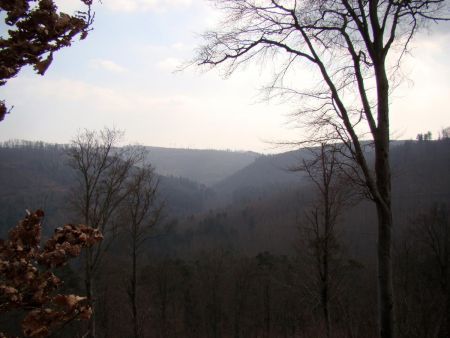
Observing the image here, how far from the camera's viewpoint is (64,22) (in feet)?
7.85

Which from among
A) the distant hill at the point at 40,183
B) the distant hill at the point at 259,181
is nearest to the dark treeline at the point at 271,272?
the distant hill at the point at 40,183

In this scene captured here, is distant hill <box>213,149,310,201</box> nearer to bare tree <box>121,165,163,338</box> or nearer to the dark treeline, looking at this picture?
the dark treeline

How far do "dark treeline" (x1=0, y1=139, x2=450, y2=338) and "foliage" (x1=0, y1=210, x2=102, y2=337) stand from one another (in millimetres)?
3138

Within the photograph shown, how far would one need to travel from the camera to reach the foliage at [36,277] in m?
2.04

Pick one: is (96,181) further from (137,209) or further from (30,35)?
(30,35)

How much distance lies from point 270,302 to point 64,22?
41.1m

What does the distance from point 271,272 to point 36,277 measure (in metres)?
40.1

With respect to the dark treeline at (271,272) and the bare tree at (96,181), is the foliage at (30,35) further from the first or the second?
the bare tree at (96,181)

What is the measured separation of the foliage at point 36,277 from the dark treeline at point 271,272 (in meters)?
3.14

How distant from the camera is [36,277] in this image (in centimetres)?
213

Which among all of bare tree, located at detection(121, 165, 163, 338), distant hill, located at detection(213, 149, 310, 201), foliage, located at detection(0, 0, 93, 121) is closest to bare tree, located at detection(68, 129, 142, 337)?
bare tree, located at detection(121, 165, 163, 338)

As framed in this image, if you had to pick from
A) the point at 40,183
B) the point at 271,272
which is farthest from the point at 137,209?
the point at 40,183

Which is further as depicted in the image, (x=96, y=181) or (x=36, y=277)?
(x=96, y=181)

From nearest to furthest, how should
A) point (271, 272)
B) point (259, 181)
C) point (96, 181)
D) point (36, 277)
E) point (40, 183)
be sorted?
point (36, 277)
point (96, 181)
point (271, 272)
point (40, 183)
point (259, 181)
